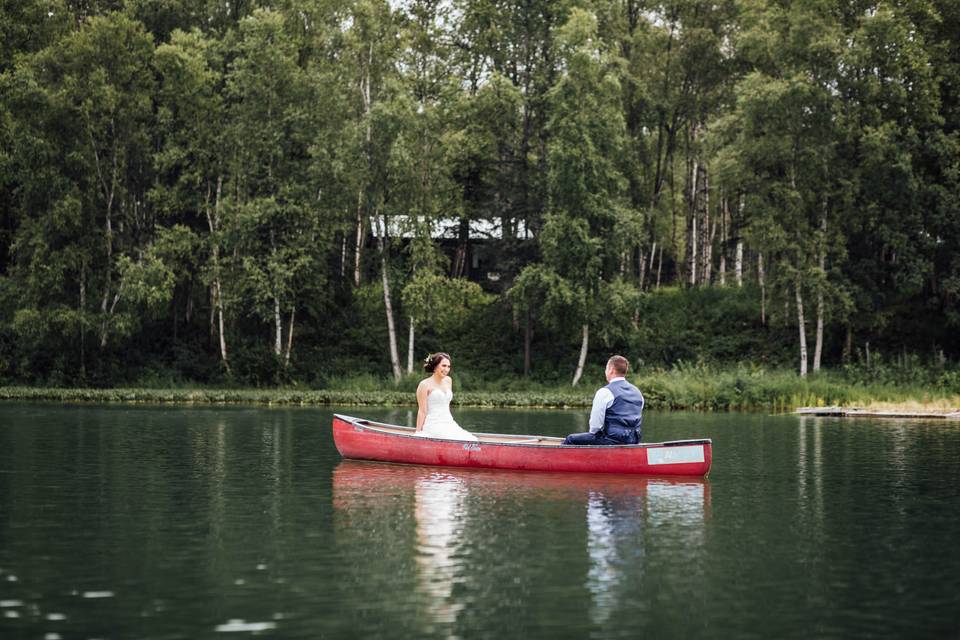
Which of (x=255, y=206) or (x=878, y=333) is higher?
(x=255, y=206)

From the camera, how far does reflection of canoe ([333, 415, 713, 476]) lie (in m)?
20.7

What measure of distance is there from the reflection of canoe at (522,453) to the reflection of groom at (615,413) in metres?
0.38

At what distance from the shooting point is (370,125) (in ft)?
173

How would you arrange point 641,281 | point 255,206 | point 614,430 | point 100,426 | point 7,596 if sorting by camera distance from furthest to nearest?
point 641,281 < point 255,206 < point 100,426 < point 614,430 < point 7,596

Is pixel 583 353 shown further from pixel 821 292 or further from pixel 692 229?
pixel 692 229

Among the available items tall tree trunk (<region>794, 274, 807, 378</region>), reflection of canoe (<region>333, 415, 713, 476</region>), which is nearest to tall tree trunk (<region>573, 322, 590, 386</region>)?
tall tree trunk (<region>794, 274, 807, 378</region>)

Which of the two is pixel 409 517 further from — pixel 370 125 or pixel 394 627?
pixel 370 125

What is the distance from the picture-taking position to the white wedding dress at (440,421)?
22870 millimetres

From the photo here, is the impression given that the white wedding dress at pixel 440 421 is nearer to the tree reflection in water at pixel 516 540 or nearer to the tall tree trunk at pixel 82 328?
the tree reflection in water at pixel 516 540

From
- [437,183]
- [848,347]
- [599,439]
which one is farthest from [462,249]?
[599,439]

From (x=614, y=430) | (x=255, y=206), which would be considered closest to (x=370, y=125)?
(x=255, y=206)

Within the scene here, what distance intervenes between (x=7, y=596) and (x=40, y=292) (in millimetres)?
42360

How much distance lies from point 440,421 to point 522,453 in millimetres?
2156

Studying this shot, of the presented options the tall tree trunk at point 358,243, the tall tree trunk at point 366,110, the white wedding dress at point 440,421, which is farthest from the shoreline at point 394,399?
the white wedding dress at point 440,421
